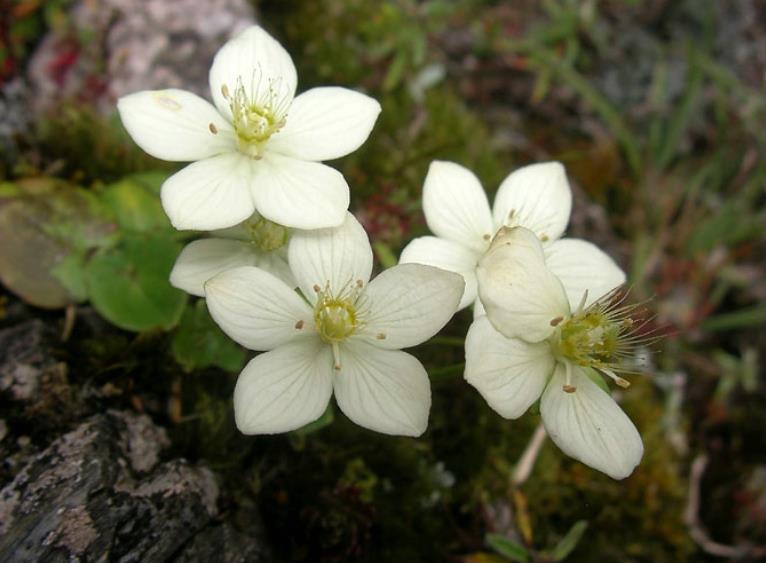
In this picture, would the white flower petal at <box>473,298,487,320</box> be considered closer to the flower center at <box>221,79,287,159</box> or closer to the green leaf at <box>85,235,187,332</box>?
the flower center at <box>221,79,287,159</box>

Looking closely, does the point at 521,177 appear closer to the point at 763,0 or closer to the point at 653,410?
the point at 653,410

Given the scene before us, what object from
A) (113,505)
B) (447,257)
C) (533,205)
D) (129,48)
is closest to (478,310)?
(447,257)

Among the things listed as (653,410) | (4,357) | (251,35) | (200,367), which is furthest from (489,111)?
(4,357)

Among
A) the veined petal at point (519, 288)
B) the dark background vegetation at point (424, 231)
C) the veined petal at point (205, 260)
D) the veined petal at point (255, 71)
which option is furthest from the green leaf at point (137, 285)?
the veined petal at point (519, 288)

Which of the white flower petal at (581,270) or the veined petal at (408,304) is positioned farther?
the white flower petal at (581,270)

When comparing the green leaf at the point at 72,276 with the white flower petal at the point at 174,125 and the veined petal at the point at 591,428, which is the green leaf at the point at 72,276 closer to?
the white flower petal at the point at 174,125

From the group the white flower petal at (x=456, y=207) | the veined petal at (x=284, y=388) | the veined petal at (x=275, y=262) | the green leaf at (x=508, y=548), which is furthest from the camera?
the green leaf at (x=508, y=548)
